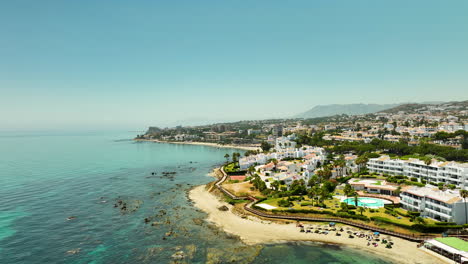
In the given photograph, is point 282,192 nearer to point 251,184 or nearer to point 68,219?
point 251,184

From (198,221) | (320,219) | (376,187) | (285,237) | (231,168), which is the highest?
(376,187)

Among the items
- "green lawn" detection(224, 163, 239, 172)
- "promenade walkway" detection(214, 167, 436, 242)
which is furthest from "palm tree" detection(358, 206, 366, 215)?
"green lawn" detection(224, 163, 239, 172)

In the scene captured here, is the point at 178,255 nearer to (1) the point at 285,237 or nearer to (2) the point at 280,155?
(1) the point at 285,237

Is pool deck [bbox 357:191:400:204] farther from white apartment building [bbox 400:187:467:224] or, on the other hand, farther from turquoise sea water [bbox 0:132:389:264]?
turquoise sea water [bbox 0:132:389:264]

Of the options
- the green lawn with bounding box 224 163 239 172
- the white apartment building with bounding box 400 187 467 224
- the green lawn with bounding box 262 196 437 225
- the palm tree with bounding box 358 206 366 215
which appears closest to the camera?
the white apartment building with bounding box 400 187 467 224

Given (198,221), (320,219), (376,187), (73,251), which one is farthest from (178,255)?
(376,187)

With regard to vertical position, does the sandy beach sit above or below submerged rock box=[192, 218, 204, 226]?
below
